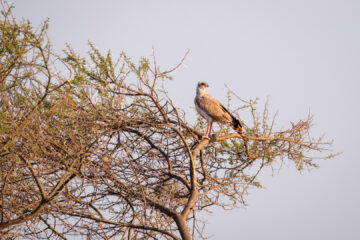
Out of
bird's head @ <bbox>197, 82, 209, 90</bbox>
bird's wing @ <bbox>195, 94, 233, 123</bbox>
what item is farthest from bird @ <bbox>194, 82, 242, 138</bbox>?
bird's head @ <bbox>197, 82, 209, 90</bbox>

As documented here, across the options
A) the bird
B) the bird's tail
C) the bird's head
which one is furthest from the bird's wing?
the bird's head

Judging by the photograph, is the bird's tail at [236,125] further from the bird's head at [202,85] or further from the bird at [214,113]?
the bird's head at [202,85]

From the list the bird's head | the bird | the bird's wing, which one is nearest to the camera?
the bird

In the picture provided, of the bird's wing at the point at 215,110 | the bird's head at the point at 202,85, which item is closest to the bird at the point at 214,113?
the bird's wing at the point at 215,110

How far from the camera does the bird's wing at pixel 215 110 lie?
8258 millimetres

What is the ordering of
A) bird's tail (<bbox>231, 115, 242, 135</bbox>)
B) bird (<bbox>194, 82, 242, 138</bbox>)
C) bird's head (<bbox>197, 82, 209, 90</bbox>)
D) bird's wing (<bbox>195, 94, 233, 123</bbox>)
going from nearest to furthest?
bird's tail (<bbox>231, 115, 242, 135</bbox>) → bird (<bbox>194, 82, 242, 138</bbox>) → bird's wing (<bbox>195, 94, 233, 123</bbox>) → bird's head (<bbox>197, 82, 209, 90</bbox>)

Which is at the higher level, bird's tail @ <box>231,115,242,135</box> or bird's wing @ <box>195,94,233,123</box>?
bird's wing @ <box>195,94,233,123</box>

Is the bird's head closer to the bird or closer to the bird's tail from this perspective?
the bird

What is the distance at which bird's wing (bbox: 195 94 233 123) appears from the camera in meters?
8.26

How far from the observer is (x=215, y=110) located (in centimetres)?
829

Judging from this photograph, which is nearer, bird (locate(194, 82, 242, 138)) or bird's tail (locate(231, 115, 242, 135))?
bird's tail (locate(231, 115, 242, 135))

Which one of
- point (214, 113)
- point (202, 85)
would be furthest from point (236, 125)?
point (202, 85)

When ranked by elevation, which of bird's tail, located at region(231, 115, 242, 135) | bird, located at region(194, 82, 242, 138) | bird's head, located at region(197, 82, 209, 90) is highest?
bird's head, located at region(197, 82, 209, 90)

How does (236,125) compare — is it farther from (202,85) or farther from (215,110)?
(202,85)
